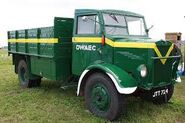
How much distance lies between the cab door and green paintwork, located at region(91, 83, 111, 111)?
709 mm

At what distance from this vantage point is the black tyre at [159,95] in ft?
22.1

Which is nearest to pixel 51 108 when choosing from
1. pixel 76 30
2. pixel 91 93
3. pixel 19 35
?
pixel 91 93

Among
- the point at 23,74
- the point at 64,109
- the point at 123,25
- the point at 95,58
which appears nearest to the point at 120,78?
the point at 95,58

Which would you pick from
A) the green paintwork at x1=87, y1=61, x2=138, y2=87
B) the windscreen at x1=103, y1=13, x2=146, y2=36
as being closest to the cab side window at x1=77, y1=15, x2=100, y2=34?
the windscreen at x1=103, y1=13, x2=146, y2=36

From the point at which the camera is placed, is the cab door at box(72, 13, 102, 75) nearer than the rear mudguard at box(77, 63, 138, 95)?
No

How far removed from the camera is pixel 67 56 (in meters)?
8.18

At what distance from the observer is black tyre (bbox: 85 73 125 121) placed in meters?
6.31

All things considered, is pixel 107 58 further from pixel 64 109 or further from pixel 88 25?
pixel 64 109

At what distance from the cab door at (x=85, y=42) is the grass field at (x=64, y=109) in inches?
38.7

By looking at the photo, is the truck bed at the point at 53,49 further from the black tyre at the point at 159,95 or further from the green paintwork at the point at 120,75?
the black tyre at the point at 159,95

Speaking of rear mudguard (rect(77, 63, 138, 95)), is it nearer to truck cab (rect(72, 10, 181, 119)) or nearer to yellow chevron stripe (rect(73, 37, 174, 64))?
truck cab (rect(72, 10, 181, 119))

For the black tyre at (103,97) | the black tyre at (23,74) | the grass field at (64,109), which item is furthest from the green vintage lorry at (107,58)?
the black tyre at (23,74)

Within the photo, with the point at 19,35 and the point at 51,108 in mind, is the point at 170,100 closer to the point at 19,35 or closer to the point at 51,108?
the point at 51,108

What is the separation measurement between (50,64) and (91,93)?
1.81m
